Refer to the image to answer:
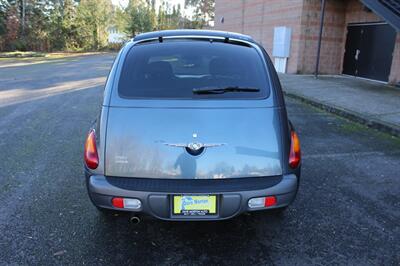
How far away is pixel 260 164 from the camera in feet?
8.79

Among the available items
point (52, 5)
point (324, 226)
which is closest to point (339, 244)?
point (324, 226)

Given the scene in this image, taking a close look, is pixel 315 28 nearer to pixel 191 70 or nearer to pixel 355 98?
pixel 355 98

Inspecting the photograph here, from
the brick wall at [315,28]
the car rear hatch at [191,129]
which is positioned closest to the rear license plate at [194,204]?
the car rear hatch at [191,129]

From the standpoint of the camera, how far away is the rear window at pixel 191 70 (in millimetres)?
2859

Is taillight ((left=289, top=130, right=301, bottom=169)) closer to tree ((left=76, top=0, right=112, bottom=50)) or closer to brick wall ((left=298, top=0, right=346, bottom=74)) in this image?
brick wall ((left=298, top=0, right=346, bottom=74))

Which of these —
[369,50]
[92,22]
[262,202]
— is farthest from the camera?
[92,22]

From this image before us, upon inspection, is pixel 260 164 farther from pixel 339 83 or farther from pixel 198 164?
pixel 339 83

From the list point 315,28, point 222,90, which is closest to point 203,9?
point 315,28

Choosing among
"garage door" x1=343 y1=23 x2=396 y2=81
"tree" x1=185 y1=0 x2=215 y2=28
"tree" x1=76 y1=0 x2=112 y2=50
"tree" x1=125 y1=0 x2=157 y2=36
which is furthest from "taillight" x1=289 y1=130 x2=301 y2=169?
"tree" x1=185 y1=0 x2=215 y2=28

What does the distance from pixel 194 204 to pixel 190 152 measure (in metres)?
0.38

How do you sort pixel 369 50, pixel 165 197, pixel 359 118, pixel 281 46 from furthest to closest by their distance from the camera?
pixel 281 46
pixel 369 50
pixel 359 118
pixel 165 197

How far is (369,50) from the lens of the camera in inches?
526

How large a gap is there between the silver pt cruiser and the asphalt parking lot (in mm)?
404

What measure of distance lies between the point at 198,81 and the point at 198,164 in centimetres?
76
